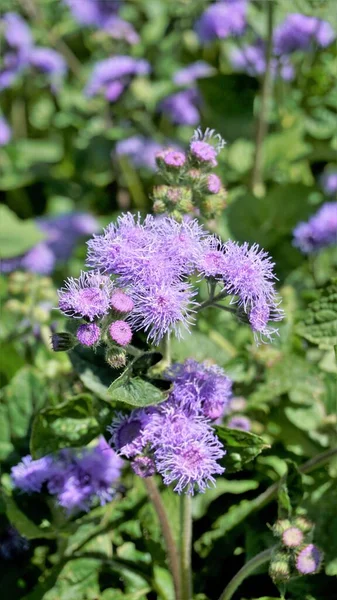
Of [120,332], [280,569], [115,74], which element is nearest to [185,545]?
[280,569]

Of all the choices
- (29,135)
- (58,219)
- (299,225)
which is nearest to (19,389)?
(299,225)

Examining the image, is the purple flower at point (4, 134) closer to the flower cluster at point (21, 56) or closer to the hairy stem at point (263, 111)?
the flower cluster at point (21, 56)

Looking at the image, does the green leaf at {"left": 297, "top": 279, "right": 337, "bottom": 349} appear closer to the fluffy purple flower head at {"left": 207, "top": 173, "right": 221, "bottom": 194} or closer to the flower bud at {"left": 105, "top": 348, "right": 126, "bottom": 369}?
the fluffy purple flower head at {"left": 207, "top": 173, "right": 221, "bottom": 194}

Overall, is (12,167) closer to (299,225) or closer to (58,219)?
(58,219)

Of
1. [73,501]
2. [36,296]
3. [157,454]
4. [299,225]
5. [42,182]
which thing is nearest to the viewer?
[157,454]

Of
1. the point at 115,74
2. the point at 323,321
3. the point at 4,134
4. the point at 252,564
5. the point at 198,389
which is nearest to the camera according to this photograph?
the point at 198,389

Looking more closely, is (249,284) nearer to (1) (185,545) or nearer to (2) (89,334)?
(2) (89,334)

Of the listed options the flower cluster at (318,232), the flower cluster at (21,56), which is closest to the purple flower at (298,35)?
the flower cluster at (318,232)
